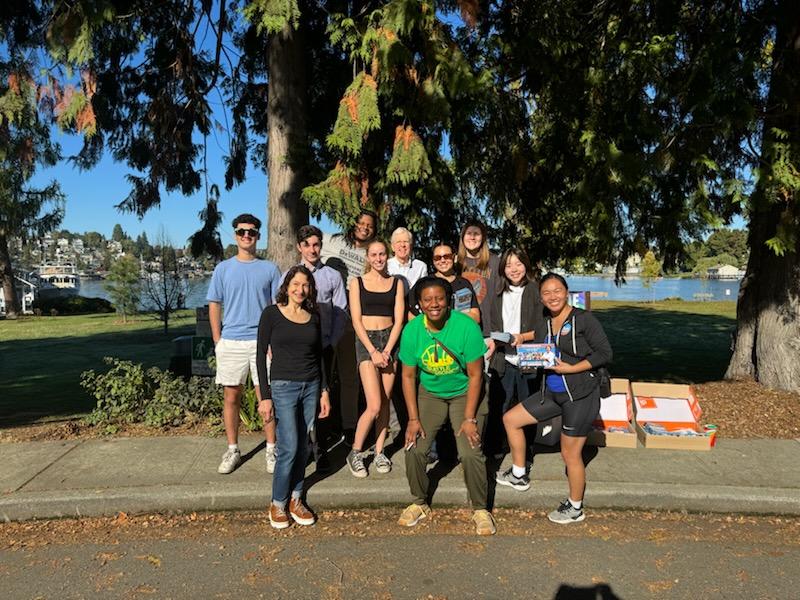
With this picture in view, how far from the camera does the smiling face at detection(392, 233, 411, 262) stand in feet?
14.5

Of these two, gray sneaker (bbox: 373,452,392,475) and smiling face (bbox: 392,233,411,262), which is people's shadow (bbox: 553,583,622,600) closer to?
gray sneaker (bbox: 373,452,392,475)

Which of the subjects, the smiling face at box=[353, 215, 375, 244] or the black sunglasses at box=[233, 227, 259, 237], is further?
the smiling face at box=[353, 215, 375, 244]

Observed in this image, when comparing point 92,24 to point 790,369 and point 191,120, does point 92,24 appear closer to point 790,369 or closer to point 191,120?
point 191,120

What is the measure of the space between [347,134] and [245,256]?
177cm

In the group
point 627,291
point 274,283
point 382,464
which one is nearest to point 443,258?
point 274,283

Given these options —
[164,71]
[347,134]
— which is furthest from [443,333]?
[164,71]

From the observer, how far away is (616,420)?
4.90 meters

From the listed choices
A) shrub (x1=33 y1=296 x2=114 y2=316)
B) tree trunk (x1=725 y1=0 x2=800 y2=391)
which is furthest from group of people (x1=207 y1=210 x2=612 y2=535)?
shrub (x1=33 y1=296 x2=114 y2=316)

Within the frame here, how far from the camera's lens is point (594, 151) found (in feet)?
17.2

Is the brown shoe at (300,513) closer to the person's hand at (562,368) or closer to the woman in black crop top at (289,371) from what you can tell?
Result: the woman in black crop top at (289,371)

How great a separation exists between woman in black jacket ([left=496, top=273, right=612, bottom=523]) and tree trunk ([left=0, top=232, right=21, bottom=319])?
3427 centimetres

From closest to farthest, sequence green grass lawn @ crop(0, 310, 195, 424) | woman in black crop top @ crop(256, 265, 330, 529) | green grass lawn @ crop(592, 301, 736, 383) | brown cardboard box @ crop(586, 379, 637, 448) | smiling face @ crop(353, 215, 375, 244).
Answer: woman in black crop top @ crop(256, 265, 330, 529), smiling face @ crop(353, 215, 375, 244), brown cardboard box @ crop(586, 379, 637, 448), green grass lawn @ crop(0, 310, 195, 424), green grass lawn @ crop(592, 301, 736, 383)

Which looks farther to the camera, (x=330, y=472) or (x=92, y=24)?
(x=92, y=24)

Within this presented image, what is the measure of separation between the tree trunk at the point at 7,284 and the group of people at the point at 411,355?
1278 inches
